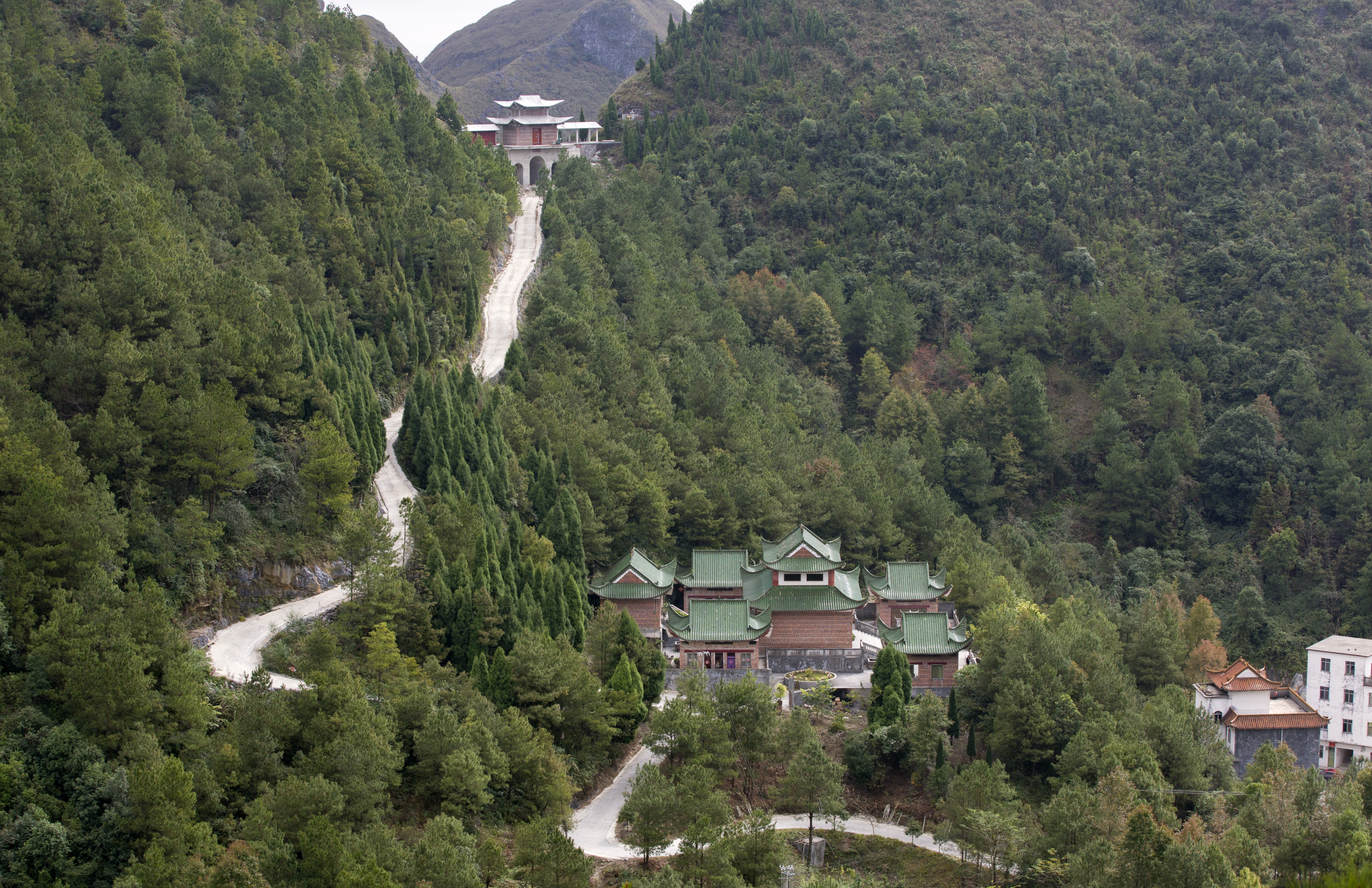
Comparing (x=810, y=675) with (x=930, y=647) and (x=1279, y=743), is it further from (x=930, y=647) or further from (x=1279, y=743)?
(x=1279, y=743)

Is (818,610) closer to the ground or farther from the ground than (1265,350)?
closer to the ground

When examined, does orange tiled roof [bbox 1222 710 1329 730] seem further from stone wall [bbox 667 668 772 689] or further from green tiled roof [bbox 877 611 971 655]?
stone wall [bbox 667 668 772 689]

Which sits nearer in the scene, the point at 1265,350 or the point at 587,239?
the point at 587,239

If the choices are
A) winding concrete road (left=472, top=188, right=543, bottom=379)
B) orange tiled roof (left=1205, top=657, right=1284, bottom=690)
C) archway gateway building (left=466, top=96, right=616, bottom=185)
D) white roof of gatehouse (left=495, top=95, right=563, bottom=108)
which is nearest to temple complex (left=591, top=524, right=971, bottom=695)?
orange tiled roof (left=1205, top=657, right=1284, bottom=690)

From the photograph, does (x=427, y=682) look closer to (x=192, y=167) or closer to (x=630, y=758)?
(x=630, y=758)

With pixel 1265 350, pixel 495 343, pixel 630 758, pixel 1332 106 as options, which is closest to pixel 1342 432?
pixel 1265 350

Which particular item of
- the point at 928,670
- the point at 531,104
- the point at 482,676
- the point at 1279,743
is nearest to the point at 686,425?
the point at 928,670

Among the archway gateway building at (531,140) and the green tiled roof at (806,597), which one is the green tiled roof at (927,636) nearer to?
the green tiled roof at (806,597)
